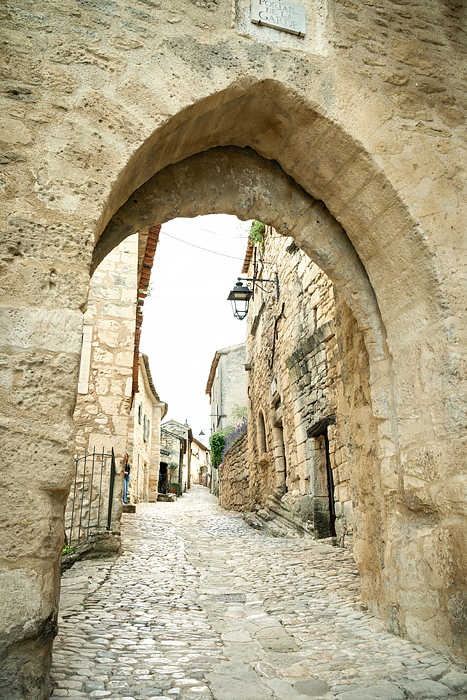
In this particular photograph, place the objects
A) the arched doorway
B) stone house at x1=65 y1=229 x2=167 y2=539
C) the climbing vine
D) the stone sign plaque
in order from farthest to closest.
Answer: the climbing vine
stone house at x1=65 y1=229 x2=167 y2=539
the stone sign plaque
the arched doorway

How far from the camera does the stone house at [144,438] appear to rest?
13789 millimetres

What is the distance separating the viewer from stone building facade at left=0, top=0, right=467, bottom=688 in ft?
6.15

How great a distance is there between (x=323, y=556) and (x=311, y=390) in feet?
Answer: 7.64

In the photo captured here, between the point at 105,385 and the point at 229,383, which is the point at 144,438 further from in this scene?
the point at 105,385

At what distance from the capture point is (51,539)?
1.80m

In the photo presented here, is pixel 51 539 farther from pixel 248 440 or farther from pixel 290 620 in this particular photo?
pixel 248 440

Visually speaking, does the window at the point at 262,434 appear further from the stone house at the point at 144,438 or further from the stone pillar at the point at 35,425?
the stone pillar at the point at 35,425

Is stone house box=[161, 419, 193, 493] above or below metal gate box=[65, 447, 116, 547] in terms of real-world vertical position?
above

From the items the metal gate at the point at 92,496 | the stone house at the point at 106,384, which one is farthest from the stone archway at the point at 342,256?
the metal gate at the point at 92,496

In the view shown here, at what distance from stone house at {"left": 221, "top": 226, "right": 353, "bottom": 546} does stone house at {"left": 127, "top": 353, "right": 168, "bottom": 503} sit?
3568 millimetres

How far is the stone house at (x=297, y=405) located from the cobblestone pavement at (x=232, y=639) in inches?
50.4

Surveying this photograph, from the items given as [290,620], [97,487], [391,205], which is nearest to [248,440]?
[97,487]

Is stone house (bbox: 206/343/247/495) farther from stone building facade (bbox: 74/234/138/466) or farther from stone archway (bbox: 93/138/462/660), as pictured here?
stone archway (bbox: 93/138/462/660)

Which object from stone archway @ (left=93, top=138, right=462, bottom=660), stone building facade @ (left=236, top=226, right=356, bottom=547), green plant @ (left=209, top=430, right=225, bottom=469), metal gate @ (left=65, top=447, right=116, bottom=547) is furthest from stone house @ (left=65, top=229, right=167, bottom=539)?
green plant @ (left=209, top=430, right=225, bottom=469)
